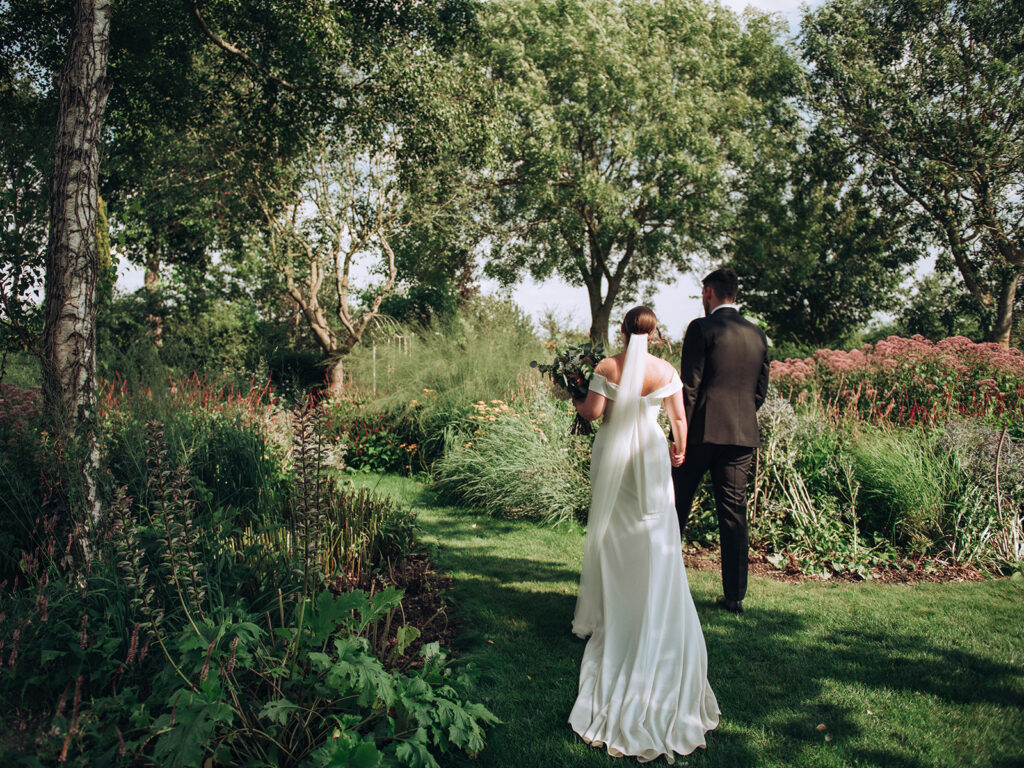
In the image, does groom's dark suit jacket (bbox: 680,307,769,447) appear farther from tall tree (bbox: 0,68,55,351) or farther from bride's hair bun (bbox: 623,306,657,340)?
tall tree (bbox: 0,68,55,351)

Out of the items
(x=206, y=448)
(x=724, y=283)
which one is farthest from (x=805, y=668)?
(x=206, y=448)

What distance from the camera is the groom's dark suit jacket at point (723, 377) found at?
14.1ft

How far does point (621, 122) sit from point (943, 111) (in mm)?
10056

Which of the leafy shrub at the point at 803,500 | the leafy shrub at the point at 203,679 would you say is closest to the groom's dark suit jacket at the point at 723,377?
the leafy shrub at the point at 803,500

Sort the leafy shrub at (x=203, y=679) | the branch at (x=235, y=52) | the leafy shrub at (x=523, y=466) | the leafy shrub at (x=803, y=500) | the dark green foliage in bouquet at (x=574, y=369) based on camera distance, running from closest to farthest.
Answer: the leafy shrub at (x=203, y=679)
the dark green foliage in bouquet at (x=574, y=369)
the leafy shrub at (x=803, y=500)
the leafy shrub at (x=523, y=466)
the branch at (x=235, y=52)

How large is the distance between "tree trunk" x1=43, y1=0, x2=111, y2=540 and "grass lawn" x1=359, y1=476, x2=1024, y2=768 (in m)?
2.56

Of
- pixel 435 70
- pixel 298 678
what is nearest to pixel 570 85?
pixel 435 70

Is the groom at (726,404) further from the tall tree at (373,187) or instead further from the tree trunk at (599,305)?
the tree trunk at (599,305)

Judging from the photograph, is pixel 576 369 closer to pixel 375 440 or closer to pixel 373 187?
pixel 375 440

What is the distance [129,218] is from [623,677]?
64.4 ft

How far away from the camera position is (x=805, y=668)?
3631 mm

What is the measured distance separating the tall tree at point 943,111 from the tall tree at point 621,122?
5.87 ft

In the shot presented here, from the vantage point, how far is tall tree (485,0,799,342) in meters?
19.3

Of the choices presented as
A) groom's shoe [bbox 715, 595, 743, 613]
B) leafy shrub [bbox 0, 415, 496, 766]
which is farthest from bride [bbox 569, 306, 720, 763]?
groom's shoe [bbox 715, 595, 743, 613]
